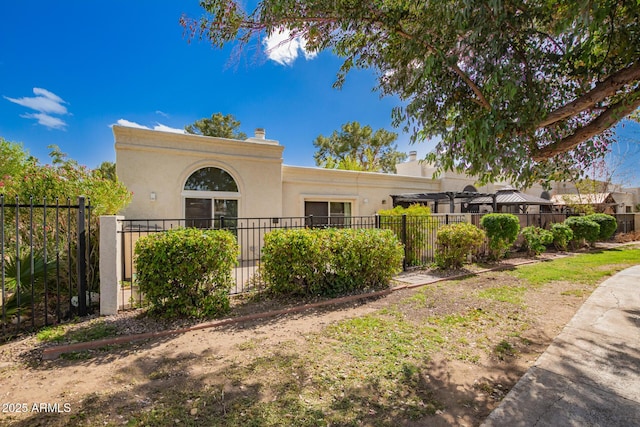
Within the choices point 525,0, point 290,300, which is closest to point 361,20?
point 525,0

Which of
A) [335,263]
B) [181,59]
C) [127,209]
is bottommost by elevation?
[335,263]

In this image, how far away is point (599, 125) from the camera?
3.72 metres

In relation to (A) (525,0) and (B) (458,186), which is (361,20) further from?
(B) (458,186)

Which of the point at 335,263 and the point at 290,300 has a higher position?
the point at 335,263

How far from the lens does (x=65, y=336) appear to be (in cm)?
418

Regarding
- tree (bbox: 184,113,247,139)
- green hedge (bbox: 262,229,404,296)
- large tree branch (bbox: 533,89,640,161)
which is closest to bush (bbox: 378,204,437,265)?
green hedge (bbox: 262,229,404,296)

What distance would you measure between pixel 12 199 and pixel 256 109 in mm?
11150

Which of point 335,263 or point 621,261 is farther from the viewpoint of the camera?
point 621,261

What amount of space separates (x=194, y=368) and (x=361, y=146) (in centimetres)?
3113

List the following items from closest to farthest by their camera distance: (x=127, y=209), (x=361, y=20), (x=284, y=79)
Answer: (x=361, y=20), (x=127, y=209), (x=284, y=79)

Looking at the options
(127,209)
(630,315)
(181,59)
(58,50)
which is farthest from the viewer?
(58,50)

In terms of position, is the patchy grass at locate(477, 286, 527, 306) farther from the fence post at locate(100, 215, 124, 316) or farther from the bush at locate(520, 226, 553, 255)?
the fence post at locate(100, 215, 124, 316)

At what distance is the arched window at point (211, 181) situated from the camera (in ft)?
33.6

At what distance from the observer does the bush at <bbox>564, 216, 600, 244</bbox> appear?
12820 mm
